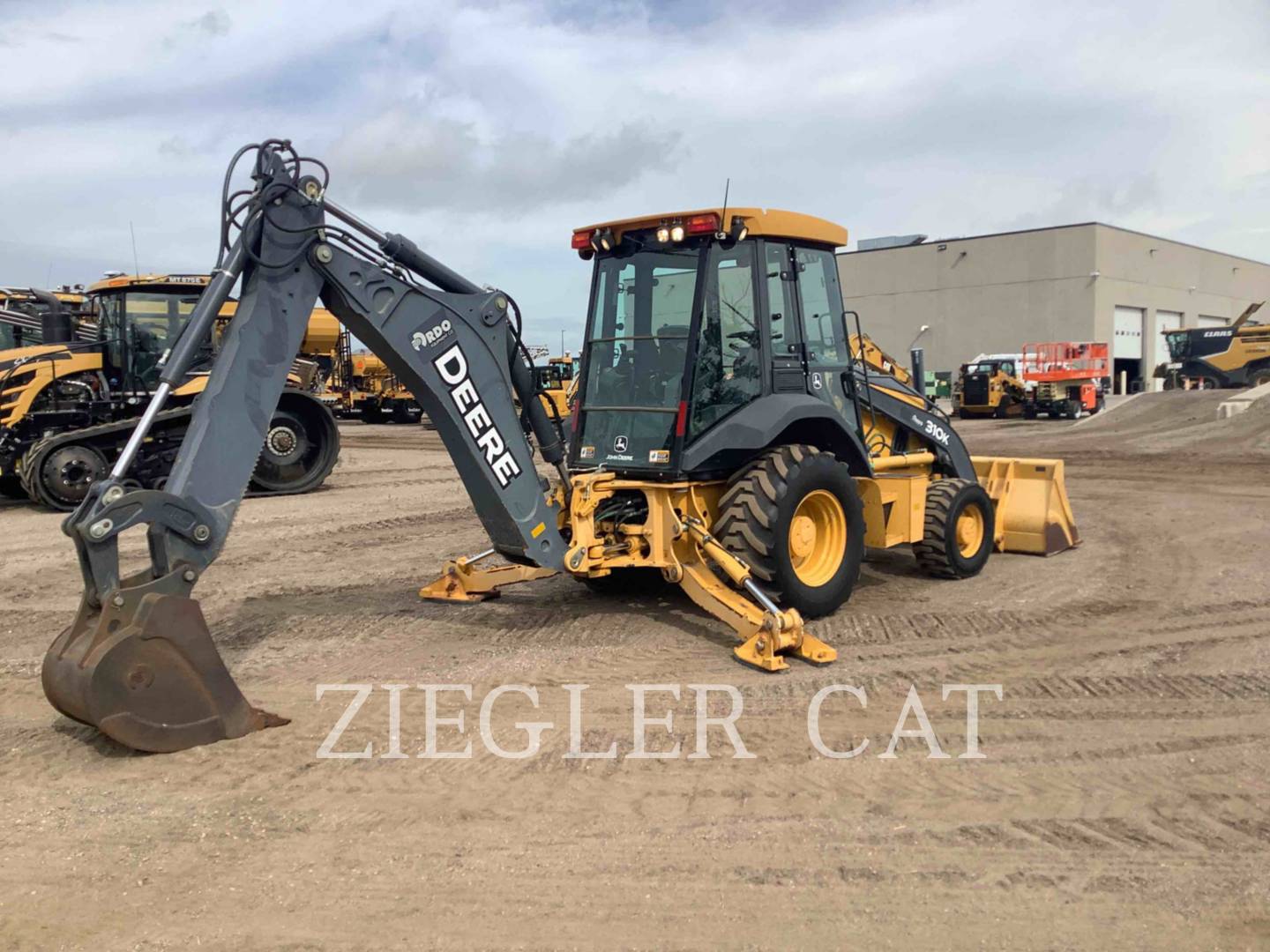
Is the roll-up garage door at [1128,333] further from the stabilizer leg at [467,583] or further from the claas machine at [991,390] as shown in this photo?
the stabilizer leg at [467,583]

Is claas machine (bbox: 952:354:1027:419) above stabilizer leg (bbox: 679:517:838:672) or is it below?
above

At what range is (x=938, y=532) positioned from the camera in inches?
310

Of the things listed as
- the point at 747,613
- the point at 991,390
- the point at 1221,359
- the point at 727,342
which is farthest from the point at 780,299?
the point at 1221,359

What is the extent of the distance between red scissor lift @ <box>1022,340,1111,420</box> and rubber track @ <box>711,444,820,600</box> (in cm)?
2764

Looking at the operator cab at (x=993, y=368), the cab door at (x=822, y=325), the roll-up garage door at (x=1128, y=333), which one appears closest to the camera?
the cab door at (x=822, y=325)

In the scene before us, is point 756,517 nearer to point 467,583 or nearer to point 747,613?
point 747,613

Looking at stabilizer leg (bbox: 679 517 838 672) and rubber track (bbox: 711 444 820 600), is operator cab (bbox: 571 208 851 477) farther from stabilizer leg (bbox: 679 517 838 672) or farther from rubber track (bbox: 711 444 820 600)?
stabilizer leg (bbox: 679 517 838 672)

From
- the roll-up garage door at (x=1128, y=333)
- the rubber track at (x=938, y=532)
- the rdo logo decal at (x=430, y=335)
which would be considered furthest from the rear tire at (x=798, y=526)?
the roll-up garage door at (x=1128, y=333)

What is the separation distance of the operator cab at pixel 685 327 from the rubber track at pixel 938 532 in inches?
63.2

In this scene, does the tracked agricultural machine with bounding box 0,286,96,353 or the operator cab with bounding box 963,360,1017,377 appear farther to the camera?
the operator cab with bounding box 963,360,1017,377

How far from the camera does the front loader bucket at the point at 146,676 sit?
4227mm

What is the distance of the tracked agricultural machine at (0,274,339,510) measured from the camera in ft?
39.8

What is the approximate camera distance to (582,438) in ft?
22.4

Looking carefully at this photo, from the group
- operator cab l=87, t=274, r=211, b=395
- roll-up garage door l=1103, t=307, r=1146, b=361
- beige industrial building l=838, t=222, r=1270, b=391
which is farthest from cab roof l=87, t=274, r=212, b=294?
roll-up garage door l=1103, t=307, r=1146, b=361
